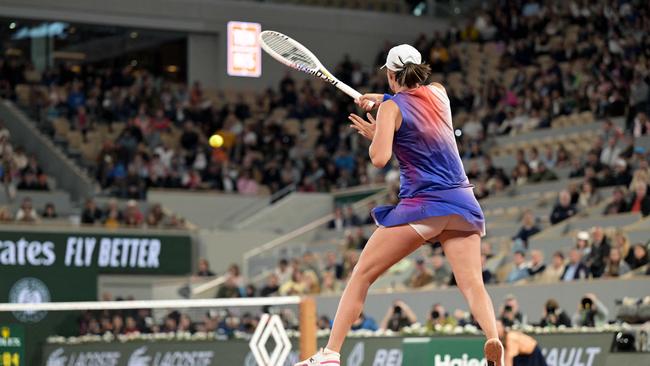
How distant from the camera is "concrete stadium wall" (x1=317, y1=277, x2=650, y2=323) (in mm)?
17750

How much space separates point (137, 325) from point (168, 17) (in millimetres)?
22139

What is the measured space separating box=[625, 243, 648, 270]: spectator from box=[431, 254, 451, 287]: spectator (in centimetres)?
349

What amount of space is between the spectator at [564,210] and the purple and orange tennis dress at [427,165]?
15.2 metres

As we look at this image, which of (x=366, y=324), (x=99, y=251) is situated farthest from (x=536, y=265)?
(x=99, y=251)

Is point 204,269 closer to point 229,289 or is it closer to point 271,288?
point 229,289

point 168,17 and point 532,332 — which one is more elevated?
point 168,17

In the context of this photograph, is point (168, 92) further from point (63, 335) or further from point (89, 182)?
point (63, 335)

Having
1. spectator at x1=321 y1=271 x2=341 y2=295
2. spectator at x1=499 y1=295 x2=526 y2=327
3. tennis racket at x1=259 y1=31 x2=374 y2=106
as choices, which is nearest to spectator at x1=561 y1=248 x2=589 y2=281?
spectator at x1=499 y1=295 x2=526 y2=327

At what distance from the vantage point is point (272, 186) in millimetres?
31828

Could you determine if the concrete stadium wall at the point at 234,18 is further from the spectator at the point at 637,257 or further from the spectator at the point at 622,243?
the spectator at the point at 637,257

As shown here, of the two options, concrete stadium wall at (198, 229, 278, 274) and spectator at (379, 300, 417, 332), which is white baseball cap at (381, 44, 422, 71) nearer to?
spectator at (379, 300, 417, 332)

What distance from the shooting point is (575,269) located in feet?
61.7

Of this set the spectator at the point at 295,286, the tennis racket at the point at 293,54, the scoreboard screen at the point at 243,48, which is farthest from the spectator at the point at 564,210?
the tennis racket at the point at 293,54

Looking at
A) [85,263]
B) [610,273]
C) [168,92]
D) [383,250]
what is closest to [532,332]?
[610,273]
